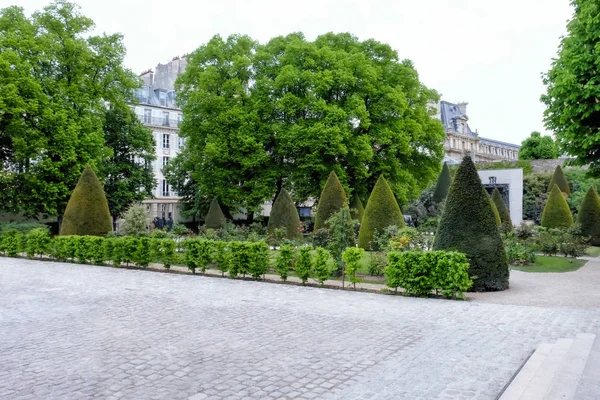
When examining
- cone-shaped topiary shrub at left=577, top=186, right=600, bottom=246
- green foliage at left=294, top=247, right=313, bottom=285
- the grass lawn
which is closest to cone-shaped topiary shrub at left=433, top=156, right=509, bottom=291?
green foliage at left=294, top=247, right=313, bottom=285

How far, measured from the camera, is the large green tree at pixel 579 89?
46.8 ft

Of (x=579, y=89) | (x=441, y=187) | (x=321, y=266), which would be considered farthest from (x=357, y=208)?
(x=579, y=89)

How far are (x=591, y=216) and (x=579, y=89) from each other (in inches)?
654

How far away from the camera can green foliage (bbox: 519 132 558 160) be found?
65812mm

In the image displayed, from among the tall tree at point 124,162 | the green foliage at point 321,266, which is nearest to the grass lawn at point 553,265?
the green foliage at point 321,266

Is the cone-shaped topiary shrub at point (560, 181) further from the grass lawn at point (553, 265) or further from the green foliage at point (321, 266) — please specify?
the green foliage at point (321, 266)

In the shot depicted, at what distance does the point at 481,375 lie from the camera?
6238mm

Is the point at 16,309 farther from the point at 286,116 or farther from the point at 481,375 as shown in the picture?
the point at 286,116

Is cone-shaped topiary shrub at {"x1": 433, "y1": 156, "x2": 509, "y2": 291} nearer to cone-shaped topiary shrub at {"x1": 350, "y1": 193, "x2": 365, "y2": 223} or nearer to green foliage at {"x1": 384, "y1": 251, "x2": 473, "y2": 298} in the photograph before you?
green foliage at {"x1": 384, "y1": 251, "x2": 473, "y2": 298}

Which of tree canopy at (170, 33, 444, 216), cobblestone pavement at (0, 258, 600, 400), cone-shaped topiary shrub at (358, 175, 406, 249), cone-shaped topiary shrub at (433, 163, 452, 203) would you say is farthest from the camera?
cone-shaped topiary shrub at (433, 163, 452, 203)

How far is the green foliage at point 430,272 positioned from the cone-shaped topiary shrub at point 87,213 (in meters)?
16.1

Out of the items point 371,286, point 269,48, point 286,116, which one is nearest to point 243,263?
point 371,286

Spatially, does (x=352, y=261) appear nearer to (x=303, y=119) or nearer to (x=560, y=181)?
(x=303, y=119)

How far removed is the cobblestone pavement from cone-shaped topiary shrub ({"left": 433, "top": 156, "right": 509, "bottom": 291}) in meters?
1.96
